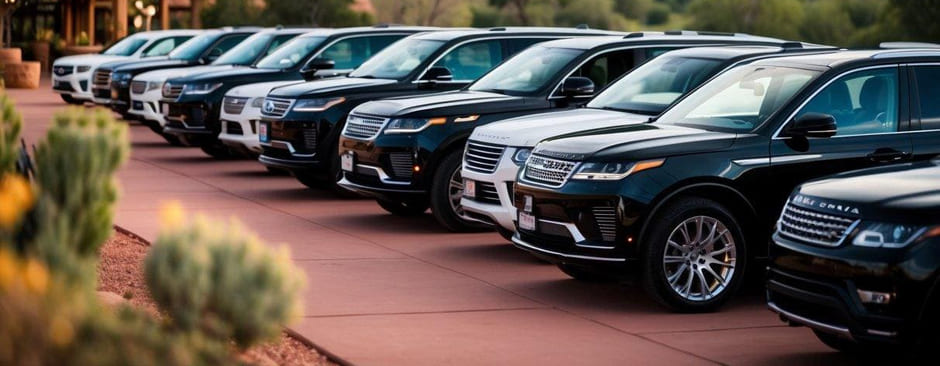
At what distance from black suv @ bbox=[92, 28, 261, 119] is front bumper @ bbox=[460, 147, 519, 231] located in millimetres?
14213

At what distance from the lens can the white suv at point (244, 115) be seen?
18.4 meters

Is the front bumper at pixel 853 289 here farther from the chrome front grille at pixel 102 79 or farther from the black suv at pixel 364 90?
the chrome front grille at pixel 102 79

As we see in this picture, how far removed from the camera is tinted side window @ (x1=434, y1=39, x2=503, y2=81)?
16.3 meters

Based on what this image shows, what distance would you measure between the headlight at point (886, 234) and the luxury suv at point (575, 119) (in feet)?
13.6

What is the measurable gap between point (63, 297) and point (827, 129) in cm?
646

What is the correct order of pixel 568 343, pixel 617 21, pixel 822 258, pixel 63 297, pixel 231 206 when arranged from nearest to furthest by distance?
pixel 63 297
pixel 822 258
pixel 568 343
pixel 231 206
pixel 617 21

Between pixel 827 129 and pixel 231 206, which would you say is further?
pixel 231 206

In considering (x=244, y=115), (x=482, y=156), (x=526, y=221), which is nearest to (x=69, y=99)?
(x=244, y=115)

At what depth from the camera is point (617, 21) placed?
97.7 meters

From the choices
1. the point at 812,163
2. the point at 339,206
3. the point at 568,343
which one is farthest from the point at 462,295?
the point at 339,206

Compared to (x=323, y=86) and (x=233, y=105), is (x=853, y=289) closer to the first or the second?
(x=323, y=86)

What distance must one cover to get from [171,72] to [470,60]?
8.59 metres

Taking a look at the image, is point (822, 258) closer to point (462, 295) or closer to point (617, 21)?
point (462, 295)

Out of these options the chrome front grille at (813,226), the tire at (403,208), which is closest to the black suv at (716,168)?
the chrome front grille at (813,226)
